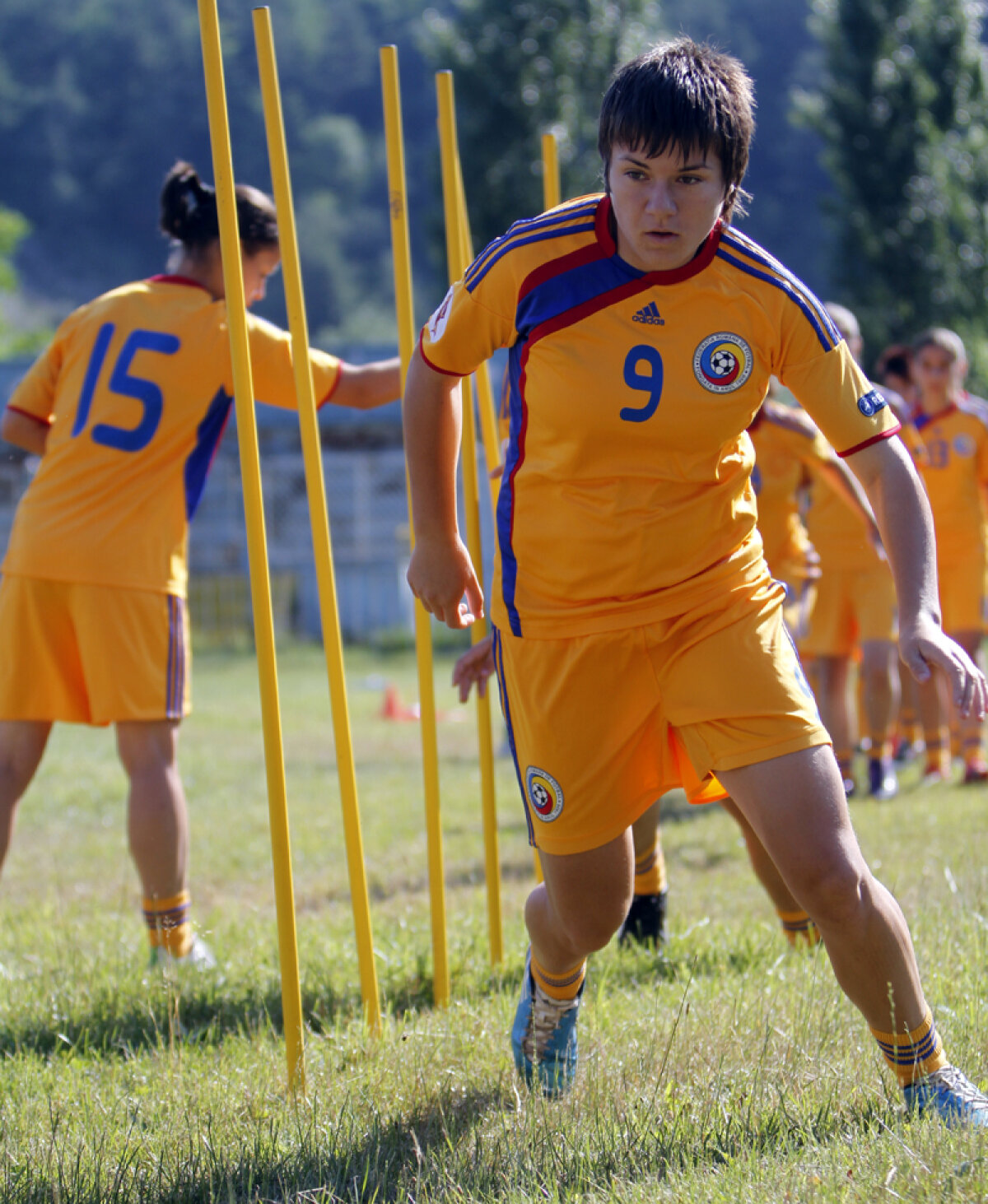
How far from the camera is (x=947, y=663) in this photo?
92.8 inches

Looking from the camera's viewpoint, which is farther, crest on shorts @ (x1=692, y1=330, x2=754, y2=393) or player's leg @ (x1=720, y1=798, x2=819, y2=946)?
player's leg @ (x1=720, y1=798, x2=819, y2=946)

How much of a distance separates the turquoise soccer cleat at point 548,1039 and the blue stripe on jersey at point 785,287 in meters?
1.49

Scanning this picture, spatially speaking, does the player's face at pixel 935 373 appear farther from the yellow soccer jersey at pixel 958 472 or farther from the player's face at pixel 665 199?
the player's face at pixel 665 199

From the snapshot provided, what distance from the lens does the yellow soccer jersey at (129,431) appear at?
3.84m

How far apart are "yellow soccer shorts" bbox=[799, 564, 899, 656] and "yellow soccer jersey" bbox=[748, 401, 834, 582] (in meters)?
1.43

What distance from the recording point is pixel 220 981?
3.83 m

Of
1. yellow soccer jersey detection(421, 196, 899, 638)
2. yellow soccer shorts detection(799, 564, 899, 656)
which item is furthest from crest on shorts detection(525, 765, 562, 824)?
yellow soccer shorts detection(799, 564, 899, 656)

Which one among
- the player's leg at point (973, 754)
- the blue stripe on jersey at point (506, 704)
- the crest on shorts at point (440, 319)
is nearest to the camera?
the crest on shorts at point (440, 319)

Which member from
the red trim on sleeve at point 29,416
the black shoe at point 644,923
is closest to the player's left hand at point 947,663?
the black shoe at point 644,923

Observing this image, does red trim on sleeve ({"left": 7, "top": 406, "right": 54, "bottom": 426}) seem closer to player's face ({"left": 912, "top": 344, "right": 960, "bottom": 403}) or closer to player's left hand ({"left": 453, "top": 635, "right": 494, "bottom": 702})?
player's left hand ({"left": 453, "top": 635, "right": 494, "bottom": 702})

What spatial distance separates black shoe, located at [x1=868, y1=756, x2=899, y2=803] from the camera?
698 cm

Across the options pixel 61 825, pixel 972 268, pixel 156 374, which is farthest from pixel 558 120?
pixel 156 374

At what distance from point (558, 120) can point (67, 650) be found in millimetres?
32123

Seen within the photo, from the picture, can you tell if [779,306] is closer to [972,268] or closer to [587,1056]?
[587,1056]
